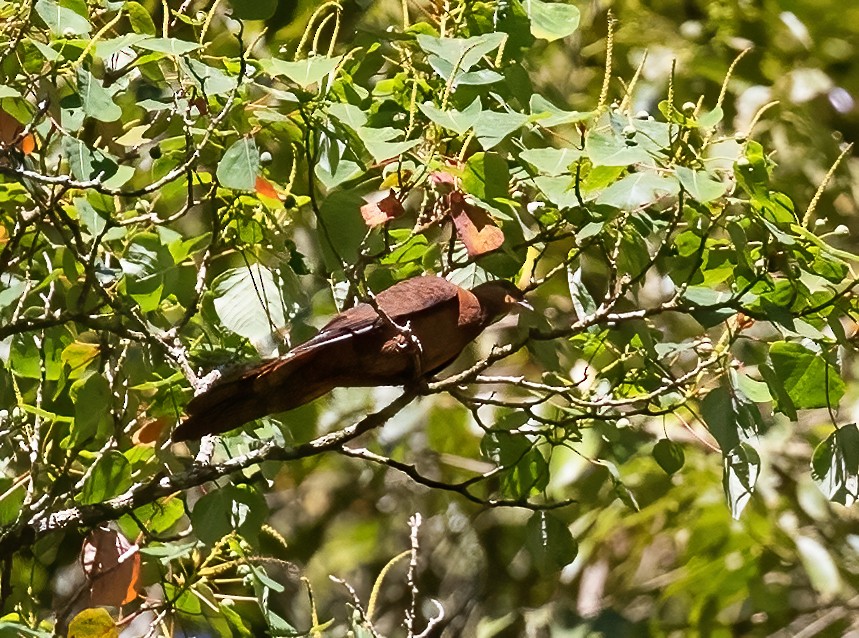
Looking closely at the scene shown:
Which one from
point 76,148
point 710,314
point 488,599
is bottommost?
point 488,599

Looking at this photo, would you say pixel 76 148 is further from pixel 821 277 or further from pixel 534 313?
pixel 821 277

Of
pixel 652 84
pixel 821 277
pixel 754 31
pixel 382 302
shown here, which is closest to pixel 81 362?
pixel 382 302

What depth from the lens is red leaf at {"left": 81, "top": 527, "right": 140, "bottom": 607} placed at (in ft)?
5.17

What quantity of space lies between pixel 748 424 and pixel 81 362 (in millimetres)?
847

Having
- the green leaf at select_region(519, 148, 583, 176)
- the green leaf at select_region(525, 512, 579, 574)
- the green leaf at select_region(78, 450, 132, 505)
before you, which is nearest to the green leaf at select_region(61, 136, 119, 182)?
the green leaf at select_region(78, 450, 132, 505)

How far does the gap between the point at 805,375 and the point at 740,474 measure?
5.9 inches

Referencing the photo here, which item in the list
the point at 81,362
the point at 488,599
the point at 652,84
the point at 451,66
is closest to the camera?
the point at 451,66

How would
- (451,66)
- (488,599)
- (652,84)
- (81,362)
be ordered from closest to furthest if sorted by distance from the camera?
(451,66)
(81,362)
(652,84)
(488,599)

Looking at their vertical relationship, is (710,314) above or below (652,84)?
above

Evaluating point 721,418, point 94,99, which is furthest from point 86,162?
point 721,418

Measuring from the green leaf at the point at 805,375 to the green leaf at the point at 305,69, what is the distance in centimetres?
59

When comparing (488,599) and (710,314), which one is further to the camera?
(488,599)

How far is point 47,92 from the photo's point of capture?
4.46 ft

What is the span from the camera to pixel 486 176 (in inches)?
50.0
